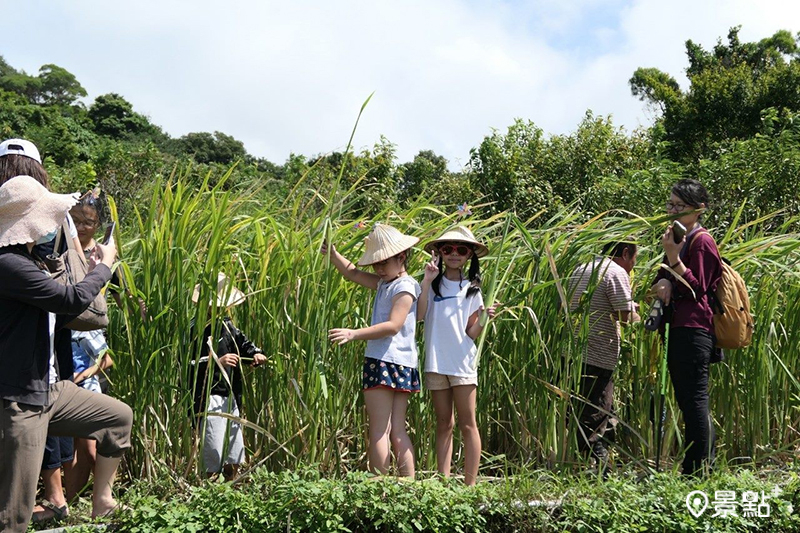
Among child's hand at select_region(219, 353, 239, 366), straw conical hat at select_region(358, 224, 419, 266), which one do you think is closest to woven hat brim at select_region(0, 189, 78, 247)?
child's hand at select_region(219, 353, 239, 366)

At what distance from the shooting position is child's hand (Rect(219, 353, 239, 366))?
12.4 ft

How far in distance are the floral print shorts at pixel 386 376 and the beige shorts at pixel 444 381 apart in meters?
0.12

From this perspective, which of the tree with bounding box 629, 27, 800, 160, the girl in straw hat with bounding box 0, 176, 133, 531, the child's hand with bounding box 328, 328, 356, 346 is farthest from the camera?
the tree with bounding box 629, 27, 800, 160

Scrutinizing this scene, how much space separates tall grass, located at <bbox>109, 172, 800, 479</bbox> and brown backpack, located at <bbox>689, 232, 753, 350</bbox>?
0.40 meters

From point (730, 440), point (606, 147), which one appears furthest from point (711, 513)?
point (606, 147)

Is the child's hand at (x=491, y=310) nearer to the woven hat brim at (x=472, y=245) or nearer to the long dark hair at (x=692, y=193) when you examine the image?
the woven hat brim at (x=472, y=245)

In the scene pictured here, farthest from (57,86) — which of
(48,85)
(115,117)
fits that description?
(115,117)

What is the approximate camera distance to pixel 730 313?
4.07m

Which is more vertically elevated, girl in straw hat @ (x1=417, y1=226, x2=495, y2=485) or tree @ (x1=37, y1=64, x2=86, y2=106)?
tree @ (x1=37, y1=64, x2=86, y2=106)

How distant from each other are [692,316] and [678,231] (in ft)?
1.35

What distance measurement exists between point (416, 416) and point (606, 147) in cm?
1073

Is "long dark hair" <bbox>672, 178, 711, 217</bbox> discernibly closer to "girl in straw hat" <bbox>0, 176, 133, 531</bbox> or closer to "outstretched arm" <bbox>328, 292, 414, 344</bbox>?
"outstretched arm" <bbox>328, 292, 414, 344</bbox>

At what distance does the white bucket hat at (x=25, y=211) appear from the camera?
2.88m

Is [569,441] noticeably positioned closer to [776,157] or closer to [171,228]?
[171,228]
